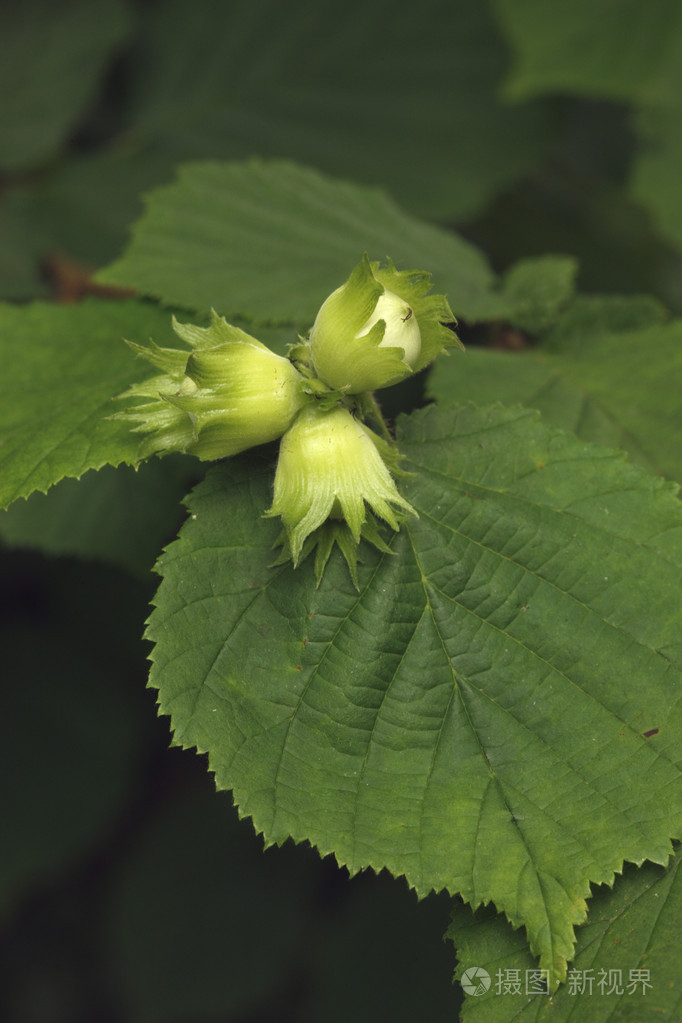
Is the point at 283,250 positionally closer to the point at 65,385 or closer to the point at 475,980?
the point at 65,385

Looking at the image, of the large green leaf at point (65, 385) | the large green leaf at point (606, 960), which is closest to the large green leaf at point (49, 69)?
the large green leaf at point (65, 385)

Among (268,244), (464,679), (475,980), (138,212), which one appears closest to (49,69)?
(138,212)

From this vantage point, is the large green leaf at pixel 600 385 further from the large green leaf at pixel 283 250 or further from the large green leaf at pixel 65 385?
the large green leaf at pixel 65 385

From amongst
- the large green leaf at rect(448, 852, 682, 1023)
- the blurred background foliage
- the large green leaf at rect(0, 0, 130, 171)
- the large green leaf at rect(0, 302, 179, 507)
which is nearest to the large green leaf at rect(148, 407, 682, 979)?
the large green leaf at rect(448, 852, 682, 1023)

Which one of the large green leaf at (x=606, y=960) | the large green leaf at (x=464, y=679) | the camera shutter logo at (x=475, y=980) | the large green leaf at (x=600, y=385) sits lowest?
the camera shutter logo at (x=475, y=980)

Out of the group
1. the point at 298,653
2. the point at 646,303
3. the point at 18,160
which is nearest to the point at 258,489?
the point at 298,653

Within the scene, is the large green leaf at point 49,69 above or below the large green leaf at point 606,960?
above
